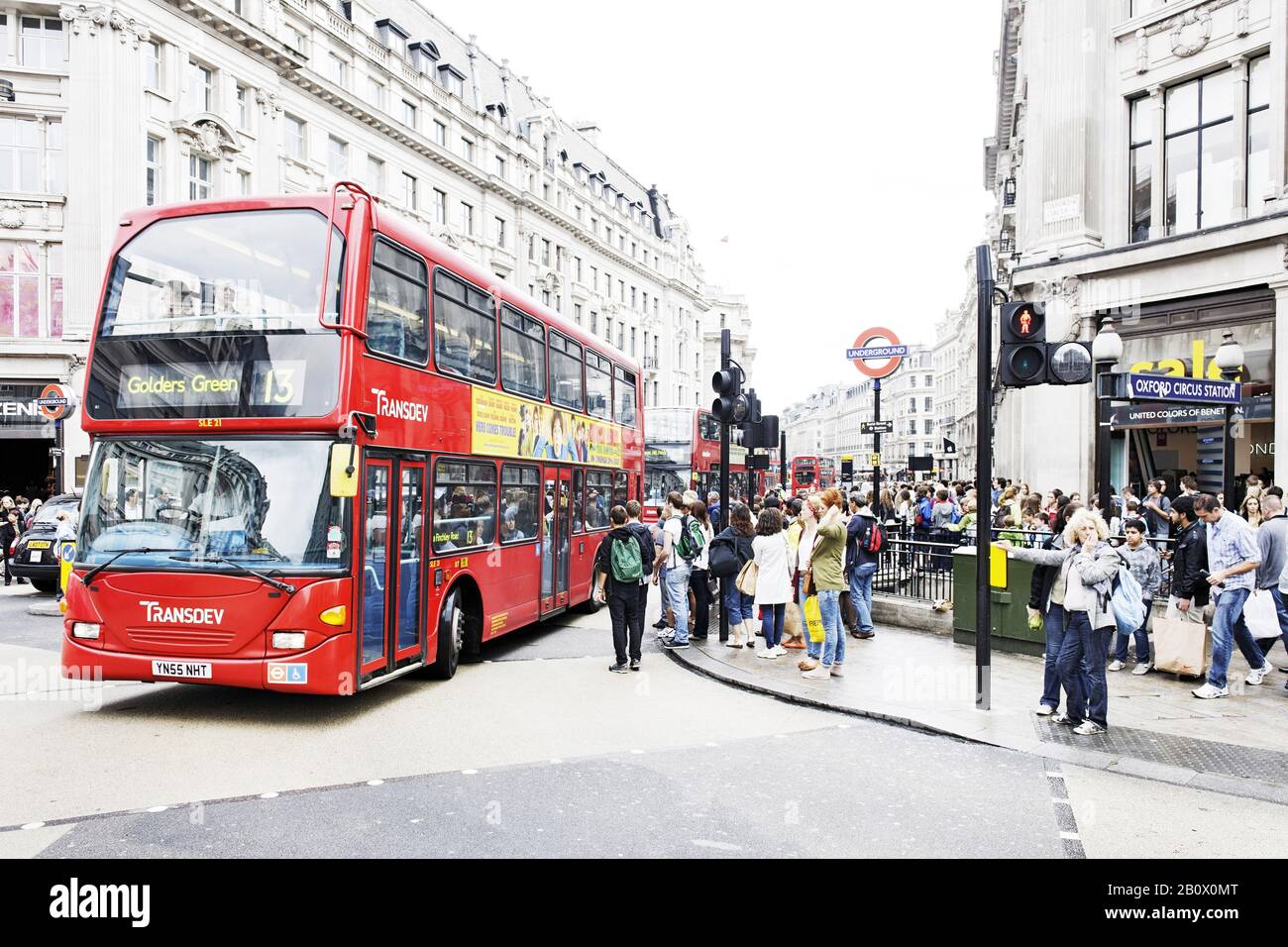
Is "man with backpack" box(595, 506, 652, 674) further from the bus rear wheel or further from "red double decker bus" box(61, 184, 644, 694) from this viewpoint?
"red double decker bus" box(61, 184, 644, 694)

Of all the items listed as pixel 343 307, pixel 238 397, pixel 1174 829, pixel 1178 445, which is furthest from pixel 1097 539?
pixel 1178 445

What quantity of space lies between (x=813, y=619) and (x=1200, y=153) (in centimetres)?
1584

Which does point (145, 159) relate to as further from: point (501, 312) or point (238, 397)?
point (238, 397)

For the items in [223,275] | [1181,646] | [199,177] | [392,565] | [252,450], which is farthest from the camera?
[199,177]

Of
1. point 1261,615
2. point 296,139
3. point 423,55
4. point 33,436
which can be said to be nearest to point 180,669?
point 1261,615

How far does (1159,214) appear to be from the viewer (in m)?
20.0

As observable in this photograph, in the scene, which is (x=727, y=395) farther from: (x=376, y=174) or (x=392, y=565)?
(x=376, y=174)

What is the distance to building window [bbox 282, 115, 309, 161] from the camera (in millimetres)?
35844

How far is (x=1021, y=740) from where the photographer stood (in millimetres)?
7180

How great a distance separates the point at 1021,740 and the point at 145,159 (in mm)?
31926

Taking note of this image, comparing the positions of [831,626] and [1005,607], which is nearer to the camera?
[831,626]

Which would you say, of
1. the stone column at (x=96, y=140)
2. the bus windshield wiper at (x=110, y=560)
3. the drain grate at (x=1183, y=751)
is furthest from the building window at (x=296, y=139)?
the drain grate at (x=1183, y=751)

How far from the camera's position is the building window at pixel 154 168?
30.2 meters

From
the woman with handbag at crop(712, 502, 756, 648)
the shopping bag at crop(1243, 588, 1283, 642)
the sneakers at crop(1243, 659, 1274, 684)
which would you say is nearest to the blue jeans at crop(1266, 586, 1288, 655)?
the shopping bag at crop(1243, 588, 1283, 642)
